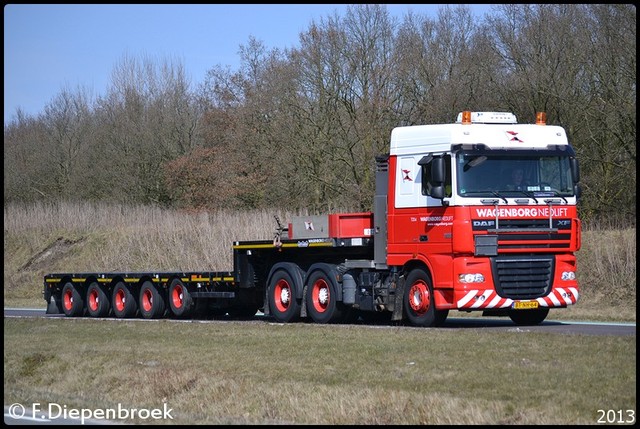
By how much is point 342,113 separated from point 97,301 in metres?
18.9

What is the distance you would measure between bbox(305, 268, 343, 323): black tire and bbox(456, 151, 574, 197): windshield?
4.03 m

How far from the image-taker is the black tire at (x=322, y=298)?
21250 mm

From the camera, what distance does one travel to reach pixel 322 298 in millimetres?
21703

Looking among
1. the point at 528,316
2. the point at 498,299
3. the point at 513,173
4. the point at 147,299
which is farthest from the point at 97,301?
the point at 513,173

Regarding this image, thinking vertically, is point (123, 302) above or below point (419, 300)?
below

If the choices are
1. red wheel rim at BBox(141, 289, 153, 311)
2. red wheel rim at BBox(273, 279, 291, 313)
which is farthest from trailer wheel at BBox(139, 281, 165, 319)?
red wheel rim at BBox(273, 279, 291, 313)

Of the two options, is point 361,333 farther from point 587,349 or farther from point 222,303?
point 222,303

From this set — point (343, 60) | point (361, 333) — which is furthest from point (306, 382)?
point (343, 60)

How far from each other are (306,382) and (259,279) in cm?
1044

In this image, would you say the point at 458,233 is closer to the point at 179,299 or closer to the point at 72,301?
the point at 179,299

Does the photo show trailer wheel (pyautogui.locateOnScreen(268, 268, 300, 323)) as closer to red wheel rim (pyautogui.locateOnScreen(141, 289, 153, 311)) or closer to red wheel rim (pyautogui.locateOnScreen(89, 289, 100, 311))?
red wheel rim (pyautogui.locateOnScreen(141, 289, 153, 311))

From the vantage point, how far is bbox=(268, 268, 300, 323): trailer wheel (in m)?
22.2

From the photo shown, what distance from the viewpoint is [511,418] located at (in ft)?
35.9

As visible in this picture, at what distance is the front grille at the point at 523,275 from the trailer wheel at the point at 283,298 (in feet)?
16.5
